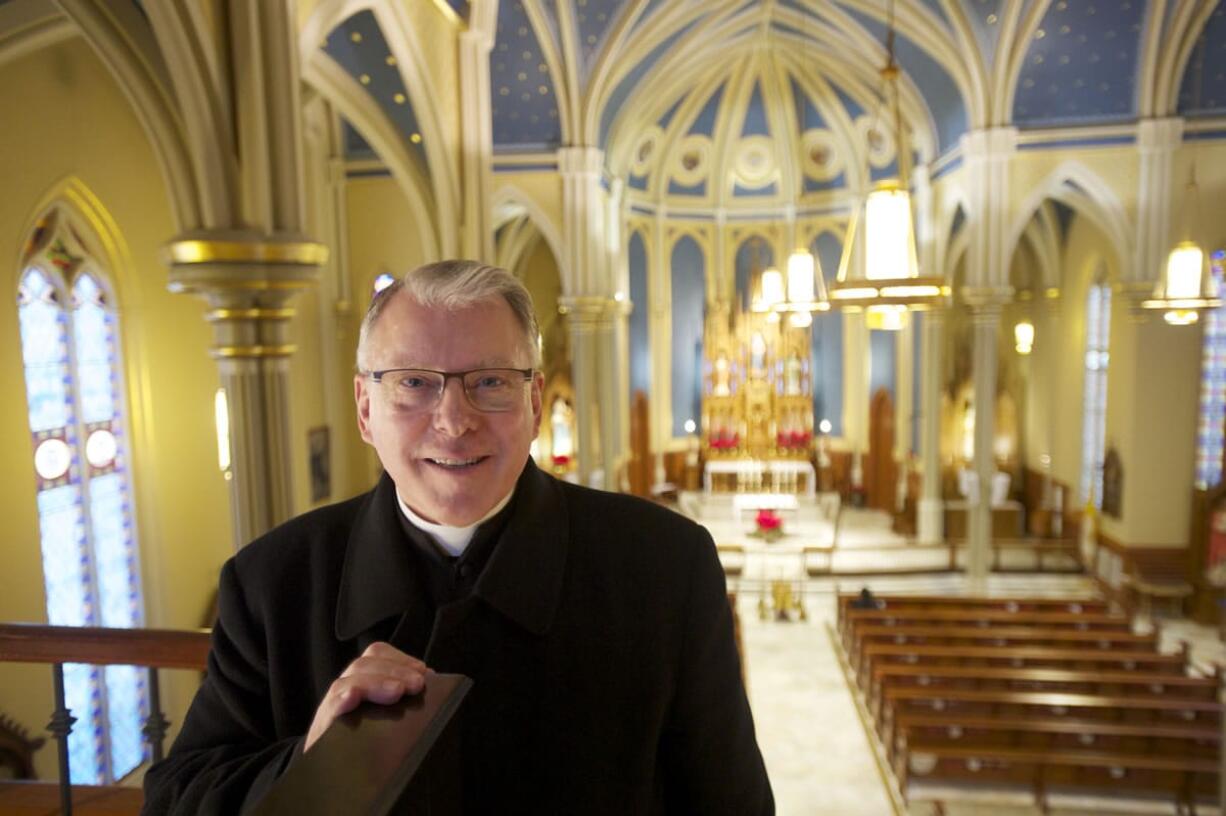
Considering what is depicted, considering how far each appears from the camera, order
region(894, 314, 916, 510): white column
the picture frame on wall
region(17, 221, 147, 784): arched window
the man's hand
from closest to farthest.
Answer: the man's hand → region(17, 221, 147, 784): arched window → the picture frame on wall → region(894, 314, 916, 510): white column

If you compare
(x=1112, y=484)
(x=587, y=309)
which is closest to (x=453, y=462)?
(x=587, y=309)

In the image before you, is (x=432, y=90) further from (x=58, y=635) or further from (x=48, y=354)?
(x=58, y=635)

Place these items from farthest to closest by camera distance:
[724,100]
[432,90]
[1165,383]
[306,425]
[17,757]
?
[724,100] → [1165,383] → [306,425] → [432,90] → [17,757]

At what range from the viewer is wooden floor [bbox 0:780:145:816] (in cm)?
248

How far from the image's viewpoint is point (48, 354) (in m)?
8.17

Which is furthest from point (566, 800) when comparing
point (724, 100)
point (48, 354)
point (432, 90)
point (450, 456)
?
point (724, 100)

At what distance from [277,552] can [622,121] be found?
1585cm

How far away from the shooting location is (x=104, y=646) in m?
2.28

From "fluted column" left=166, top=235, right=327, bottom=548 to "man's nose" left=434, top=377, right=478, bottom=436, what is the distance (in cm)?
356

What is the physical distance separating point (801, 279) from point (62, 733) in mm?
9183

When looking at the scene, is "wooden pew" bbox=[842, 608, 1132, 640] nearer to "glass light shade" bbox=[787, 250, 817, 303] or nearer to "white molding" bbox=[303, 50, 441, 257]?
"glass light shade" bbox=[787, 250, 817, 303]

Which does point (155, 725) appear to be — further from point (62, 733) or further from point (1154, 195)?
point (1154, 195)

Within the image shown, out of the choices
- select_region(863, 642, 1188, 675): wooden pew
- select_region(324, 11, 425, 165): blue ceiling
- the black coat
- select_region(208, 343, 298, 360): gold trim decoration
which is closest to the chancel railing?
the black coat

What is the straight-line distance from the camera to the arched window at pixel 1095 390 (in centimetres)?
1600
